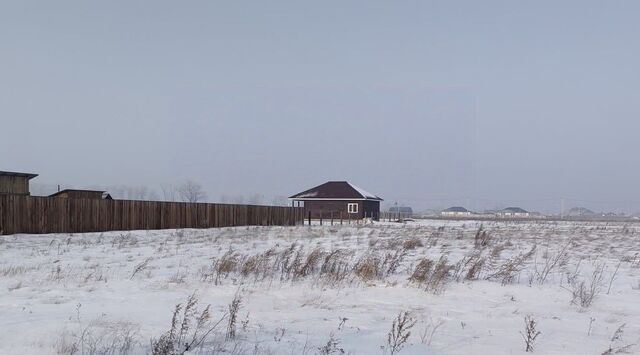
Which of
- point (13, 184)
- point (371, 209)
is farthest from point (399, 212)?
point (13, 184)

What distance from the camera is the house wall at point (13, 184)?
1204 inches

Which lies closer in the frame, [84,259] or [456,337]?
[456,337]

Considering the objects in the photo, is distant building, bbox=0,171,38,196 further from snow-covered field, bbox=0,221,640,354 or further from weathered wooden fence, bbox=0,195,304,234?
snow-covered field, bbox=0,221,640,354

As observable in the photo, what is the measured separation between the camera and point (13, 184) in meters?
31.4

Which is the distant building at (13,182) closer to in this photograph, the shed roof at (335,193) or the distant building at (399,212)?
the shed roof at (335,193)

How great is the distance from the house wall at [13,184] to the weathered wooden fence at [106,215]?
919 centimetres

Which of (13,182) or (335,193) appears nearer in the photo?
(13,182)

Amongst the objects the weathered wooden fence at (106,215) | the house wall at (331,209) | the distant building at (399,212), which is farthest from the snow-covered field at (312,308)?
the distant building at (399,212)

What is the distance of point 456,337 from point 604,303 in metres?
2.91

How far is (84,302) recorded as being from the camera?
6523 mm

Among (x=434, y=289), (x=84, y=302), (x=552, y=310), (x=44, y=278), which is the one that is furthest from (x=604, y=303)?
(x=44, y=278)

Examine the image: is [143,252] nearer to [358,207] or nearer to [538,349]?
[538,349]

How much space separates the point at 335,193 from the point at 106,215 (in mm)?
34897

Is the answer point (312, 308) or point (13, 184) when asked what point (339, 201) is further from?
point (312, 308)
